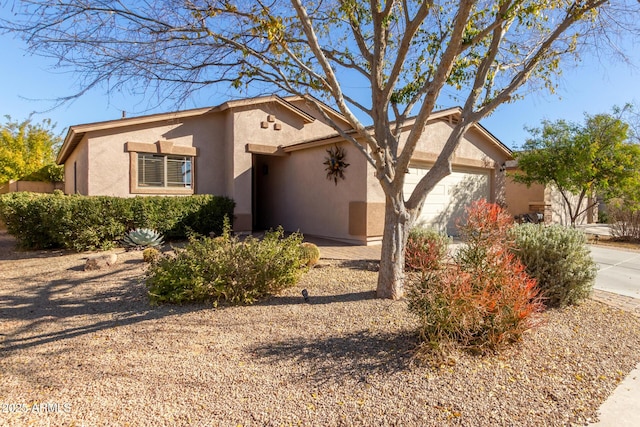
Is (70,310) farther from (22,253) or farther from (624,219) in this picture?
(624,219)

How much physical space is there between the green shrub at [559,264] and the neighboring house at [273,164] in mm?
5501

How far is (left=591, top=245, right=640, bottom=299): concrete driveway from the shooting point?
6.55 meters

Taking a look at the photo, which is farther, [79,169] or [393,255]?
[79,169]

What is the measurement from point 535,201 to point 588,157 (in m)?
5.26

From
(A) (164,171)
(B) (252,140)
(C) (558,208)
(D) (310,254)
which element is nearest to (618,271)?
(D) (310,254)

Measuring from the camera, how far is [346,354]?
11.8ft

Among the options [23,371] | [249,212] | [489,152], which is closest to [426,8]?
[23,371]

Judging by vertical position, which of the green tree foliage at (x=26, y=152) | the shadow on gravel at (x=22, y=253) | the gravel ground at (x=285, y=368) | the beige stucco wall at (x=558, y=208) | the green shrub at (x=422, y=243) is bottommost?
the gravel ground at (x=285, y=368)

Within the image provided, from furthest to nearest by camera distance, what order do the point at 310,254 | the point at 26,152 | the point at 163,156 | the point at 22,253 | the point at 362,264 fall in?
the point at 26,152 → the point at 163,156 → the point at 22,253 → the point at 362,264 → the point at 310,254

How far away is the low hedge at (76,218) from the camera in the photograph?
922 centimetres

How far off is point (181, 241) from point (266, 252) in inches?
255

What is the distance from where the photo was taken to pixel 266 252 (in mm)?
5508

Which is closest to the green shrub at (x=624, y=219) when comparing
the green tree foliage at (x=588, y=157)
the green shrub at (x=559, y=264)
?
the green tree foliage at (x=588, y=157)

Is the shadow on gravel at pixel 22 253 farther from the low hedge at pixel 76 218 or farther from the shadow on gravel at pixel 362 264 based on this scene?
the shadow on gravel at pixel 362 264
